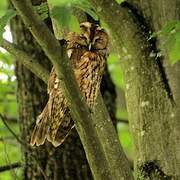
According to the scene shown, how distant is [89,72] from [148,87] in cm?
48

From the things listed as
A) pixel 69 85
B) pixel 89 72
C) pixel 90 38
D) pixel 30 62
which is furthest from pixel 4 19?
pixel 89 72

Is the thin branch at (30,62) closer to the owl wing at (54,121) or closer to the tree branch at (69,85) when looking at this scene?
the owl wing at (54,121)

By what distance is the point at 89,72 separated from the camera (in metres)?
3.16

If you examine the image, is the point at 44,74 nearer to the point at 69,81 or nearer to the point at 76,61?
the point at 76,61

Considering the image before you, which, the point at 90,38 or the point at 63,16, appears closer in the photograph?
the point at 63,16

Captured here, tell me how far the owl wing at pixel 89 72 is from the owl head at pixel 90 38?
0.05m

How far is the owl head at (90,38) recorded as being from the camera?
2977mm

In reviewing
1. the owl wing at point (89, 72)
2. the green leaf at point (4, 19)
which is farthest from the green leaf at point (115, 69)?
the green leaf at point (4, 19)

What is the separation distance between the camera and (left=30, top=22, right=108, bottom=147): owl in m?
2.88

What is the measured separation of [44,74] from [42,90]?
135cm

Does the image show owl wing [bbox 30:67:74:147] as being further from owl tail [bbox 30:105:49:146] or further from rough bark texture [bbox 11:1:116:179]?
rough bark texture [bbox 11:1:116:179]

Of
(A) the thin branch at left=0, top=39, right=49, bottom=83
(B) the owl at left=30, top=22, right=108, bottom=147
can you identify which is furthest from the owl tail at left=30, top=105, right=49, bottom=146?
(A) the thin branch at left=0, top=39, right=49, bottom=83

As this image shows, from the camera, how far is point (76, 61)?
10.3 feet

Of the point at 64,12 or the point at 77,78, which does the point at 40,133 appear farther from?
the point at 64,12
